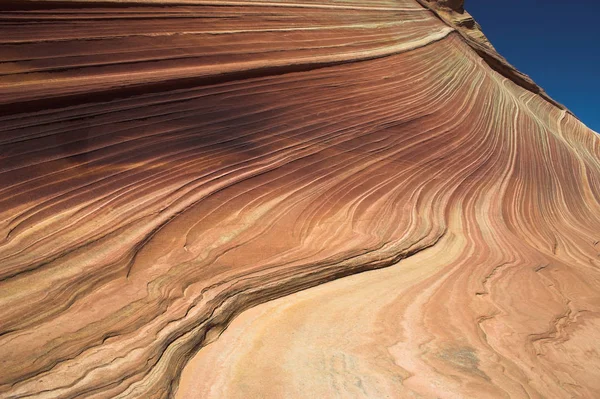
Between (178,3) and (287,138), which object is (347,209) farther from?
(178,3)

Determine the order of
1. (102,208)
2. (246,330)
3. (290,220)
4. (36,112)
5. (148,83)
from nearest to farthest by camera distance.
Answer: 1. (246,330)
2. (102,208)
3. (36,112)
4. (290,220)
5. (148,83)

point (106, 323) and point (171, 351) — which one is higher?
point (106, 323)

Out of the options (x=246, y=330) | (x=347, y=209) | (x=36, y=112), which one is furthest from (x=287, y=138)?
(x=246, y=330)

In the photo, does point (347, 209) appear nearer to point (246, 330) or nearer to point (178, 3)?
point (246, 330)

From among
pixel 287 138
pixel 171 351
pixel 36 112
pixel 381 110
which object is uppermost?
pixel 381 110

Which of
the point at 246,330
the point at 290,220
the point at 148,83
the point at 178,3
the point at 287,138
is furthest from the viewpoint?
the point at 178,3

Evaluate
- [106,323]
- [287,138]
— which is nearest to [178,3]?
[287,138]

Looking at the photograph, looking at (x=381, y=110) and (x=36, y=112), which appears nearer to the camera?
(x=36, y=112)
